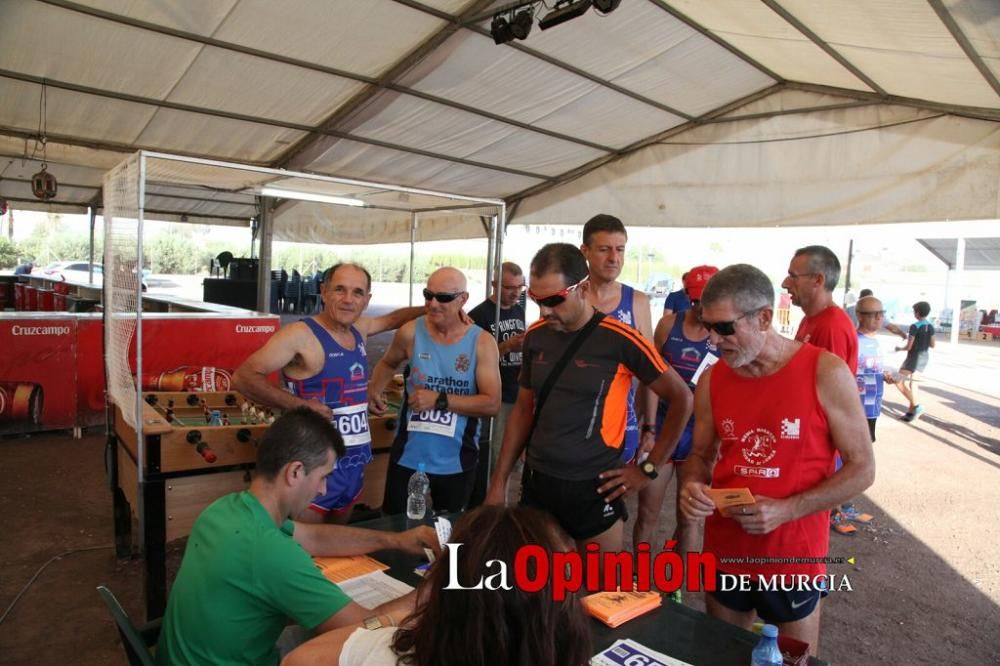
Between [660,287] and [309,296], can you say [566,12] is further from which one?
[660,287]

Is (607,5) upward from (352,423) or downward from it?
upward

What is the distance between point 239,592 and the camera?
5.31 feet

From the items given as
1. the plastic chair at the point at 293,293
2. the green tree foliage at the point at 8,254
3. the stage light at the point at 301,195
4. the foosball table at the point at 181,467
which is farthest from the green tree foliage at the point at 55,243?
the foosball table at the point at 181,467

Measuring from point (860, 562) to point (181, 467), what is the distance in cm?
423

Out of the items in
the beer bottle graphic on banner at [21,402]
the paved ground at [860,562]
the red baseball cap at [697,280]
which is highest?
the red baseball cap at [697,280]

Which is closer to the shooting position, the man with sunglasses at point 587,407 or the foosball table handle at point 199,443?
the man with sunglasses at point 587,407

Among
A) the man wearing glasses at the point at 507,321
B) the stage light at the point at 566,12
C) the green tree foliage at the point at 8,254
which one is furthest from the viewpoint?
the green tree foliage at the point at 8,254

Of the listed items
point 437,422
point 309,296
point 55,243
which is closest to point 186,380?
point 437,422

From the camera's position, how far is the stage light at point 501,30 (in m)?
6.15

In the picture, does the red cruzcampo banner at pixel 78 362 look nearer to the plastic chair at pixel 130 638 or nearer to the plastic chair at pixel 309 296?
the plastic chair at pixel 130 638

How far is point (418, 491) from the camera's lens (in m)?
2.86

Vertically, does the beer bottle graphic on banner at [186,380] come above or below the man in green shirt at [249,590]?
below

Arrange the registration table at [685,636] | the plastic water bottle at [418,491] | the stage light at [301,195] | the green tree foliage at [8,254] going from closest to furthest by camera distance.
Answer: the registration table at [685,636]
the plastic water bottle at [418,491]
the stage light at [301,195]
the green tree foliage at [8,254]

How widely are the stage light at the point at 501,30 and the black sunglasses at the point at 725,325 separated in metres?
5.12
